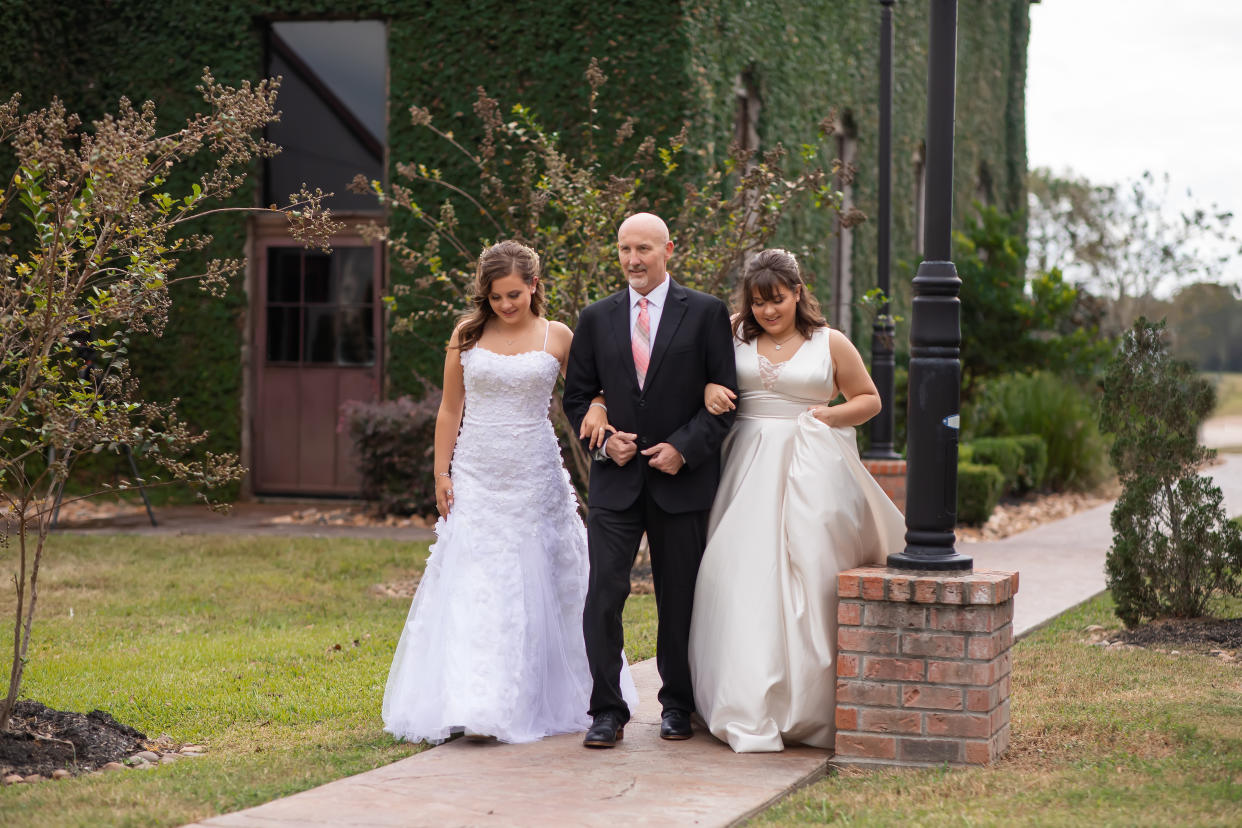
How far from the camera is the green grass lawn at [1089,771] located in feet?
14.5

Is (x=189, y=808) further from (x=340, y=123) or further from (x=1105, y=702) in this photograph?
(x=340, y=123)

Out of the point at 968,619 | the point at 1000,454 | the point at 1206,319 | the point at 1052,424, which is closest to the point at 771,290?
the point at 968,619

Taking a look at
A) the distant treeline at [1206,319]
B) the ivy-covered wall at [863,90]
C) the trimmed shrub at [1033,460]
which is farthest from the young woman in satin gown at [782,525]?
the distant treeline at [1206,319]

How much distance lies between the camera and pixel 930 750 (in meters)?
4.98

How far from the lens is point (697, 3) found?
1309 centimetres

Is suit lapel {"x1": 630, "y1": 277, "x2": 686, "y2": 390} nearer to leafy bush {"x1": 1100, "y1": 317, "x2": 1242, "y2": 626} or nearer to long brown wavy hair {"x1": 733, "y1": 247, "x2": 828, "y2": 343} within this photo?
long brown wavy hair {"x1": 733, "y1": 247, "x2": 828, "y2": 343}

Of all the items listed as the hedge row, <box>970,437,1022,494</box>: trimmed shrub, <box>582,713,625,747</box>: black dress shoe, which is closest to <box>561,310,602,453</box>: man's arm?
<box>582,713,625,747</box>: black dress shoe

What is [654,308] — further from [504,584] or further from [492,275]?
[504,584]

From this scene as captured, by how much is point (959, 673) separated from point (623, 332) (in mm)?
1750

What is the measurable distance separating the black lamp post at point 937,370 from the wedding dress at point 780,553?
263mm

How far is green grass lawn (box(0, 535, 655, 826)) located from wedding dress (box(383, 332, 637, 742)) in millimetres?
332

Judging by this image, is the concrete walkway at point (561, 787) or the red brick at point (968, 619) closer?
the concrete walkway at point (561, 787)

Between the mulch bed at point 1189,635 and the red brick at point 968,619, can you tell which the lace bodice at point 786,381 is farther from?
the mulch bed at point 1189,635

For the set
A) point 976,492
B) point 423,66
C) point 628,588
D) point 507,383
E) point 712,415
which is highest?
point 423,66
